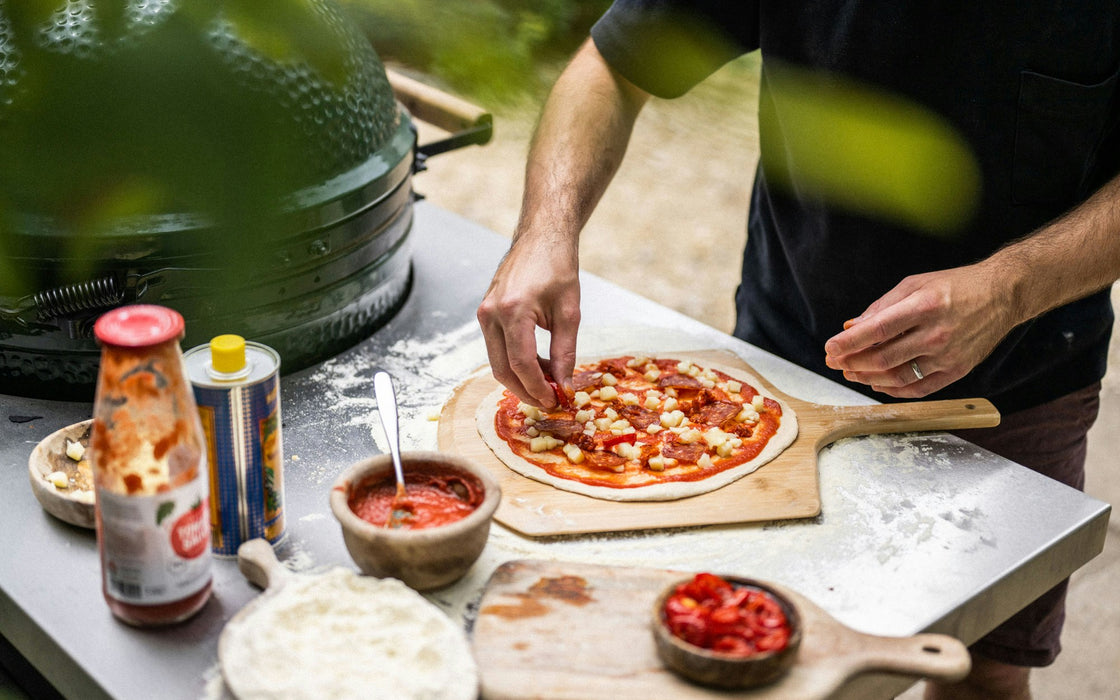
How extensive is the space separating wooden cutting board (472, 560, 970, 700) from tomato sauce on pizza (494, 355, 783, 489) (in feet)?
1.17

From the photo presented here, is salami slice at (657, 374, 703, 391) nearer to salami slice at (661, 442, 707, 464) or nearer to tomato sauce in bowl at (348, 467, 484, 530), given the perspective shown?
salami slice at (661, 442, 707, 464)

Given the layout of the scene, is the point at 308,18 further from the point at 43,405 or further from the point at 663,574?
the point at 43,405

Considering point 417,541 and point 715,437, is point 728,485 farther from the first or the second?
point 417,541

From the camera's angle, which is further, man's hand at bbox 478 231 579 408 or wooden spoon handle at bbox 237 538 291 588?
man's hand at bbox 478 231 579 408

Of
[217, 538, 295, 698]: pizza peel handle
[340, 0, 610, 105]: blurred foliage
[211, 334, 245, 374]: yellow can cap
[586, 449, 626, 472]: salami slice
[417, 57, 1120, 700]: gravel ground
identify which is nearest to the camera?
[340, 0, 610, 105]: blurred foliage

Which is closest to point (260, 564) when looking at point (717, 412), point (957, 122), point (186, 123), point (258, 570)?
point (258, 570)

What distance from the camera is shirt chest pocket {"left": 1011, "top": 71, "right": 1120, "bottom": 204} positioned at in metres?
1.82

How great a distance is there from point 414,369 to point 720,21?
0.98 metres

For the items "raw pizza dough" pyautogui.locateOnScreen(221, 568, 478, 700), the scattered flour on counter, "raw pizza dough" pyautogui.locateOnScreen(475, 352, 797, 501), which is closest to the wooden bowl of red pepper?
"raw pizza dough" pyautogui.locateOnScreen(221, 568, 478, 700)

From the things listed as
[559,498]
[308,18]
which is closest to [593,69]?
[559,498]

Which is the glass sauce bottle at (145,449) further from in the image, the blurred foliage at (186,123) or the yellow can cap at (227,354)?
the blurred foliage at (186,123)

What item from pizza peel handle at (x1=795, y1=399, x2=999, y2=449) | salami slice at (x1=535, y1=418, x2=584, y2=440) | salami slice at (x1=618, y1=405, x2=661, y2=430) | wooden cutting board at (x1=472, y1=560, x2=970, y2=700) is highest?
wooden cutting board at (x1=472, y1=560, x2=970, y2=700)

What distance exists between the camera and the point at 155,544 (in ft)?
3.71

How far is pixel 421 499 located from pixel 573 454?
0.40m
